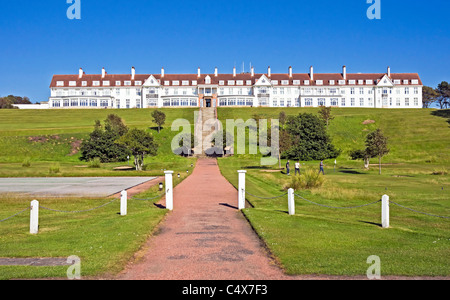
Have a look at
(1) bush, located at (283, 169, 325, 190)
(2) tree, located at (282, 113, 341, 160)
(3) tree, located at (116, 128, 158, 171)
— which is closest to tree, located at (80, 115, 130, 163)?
(3) tree, located at (116, 128, 158, 171)

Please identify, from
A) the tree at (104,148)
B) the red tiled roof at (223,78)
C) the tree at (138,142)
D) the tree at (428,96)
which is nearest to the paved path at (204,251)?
the tree at (138,142)

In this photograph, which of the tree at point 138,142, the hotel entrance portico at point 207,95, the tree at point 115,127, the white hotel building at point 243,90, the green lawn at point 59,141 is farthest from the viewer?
the white hotel building at point 243,90

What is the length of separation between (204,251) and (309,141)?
52.7 m

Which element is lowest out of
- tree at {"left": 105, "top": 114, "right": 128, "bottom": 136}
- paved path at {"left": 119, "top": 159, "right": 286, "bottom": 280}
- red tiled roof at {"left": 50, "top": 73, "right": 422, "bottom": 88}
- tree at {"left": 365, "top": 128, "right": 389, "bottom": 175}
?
paved path at {"left": 119, "top": 159, "right": 286, "bottom": 280}

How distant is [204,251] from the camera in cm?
998

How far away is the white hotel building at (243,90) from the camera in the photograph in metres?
115

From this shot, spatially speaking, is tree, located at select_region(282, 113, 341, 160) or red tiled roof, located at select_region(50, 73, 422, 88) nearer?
tree, located at select_region(282, 113, 341, 160)

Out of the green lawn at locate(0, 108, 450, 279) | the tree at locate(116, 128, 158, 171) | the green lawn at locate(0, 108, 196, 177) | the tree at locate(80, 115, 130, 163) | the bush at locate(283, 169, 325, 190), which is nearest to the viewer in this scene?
the green lawn at locate(0, 108, 450, 279)

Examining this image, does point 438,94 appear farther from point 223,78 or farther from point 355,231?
point 355,231

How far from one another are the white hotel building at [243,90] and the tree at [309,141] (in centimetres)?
5108

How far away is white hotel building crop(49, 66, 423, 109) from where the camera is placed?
378 feet

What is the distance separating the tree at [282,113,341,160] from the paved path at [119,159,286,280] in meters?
42.6

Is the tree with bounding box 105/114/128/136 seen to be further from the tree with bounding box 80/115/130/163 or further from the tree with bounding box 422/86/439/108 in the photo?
the tree with bounding box 422/86/439/108

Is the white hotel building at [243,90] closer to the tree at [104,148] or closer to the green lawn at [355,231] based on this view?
the tree at [104,148]
